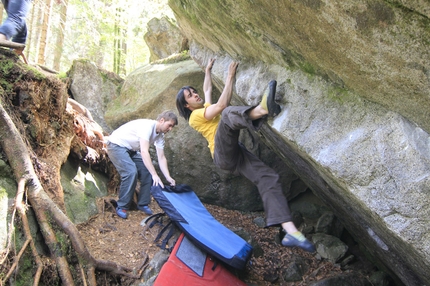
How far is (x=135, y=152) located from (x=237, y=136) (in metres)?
2.82

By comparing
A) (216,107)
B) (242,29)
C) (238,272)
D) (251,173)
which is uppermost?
(242,29)

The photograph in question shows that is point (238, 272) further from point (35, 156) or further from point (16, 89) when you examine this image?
point (16, 89)

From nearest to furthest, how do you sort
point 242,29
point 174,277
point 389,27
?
point 389,27
point 242,29
point 174,277

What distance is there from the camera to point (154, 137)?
237 inches

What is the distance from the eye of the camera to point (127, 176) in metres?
5.85

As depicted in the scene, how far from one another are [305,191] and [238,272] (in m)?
3.34

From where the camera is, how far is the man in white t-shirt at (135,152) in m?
5.74

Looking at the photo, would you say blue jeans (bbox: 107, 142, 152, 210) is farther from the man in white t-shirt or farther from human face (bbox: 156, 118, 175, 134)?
human face (bbox: 156, 118, 175, 134)

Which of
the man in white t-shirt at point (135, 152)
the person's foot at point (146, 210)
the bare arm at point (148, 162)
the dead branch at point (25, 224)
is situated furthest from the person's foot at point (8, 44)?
the person's foot at point (146, 210)

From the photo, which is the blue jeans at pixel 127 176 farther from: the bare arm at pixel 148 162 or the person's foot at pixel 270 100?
the person's foot at pixel 270 100

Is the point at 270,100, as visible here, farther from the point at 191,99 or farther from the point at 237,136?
the point at 191,99

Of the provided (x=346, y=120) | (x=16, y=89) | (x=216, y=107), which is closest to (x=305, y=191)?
(x=216, y=107)

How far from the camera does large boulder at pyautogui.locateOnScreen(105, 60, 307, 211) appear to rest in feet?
23.7

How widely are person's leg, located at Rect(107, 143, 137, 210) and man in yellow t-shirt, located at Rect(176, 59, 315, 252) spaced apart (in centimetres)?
142
